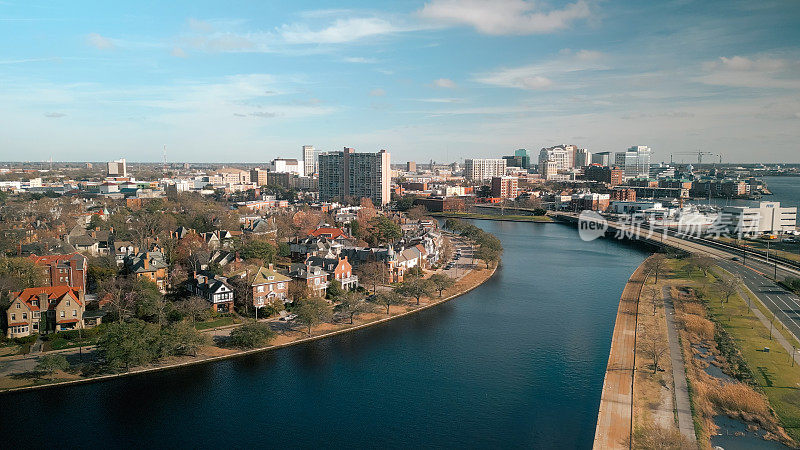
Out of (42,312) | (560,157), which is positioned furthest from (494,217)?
(560,157)

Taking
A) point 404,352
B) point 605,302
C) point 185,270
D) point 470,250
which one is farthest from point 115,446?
point 470,250

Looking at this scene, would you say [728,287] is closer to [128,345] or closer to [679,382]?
[679,382]

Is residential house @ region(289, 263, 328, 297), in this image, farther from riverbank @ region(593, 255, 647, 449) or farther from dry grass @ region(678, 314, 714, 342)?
dry grass @ region(678, 314, 714, 342)

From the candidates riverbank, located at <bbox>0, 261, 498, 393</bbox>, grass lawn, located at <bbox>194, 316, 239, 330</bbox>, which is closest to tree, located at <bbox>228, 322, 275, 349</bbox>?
riverbank, located at <bbox>0, 261, 498, 393</bbox>

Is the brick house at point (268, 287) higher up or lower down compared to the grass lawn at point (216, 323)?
higher up

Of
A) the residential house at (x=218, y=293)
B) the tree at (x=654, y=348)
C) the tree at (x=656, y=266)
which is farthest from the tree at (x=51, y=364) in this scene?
the tree at (x=656, y=266)

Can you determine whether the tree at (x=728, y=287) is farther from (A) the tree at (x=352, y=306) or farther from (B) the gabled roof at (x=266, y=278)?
(B) the gabled roof at (x=266, y=278)
